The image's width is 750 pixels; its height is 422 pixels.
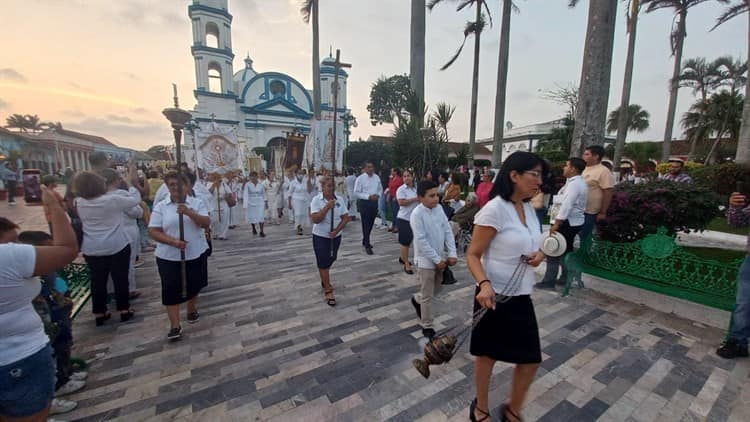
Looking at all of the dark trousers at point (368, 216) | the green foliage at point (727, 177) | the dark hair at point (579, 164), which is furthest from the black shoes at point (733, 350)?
the green foliage at point (727, 177)

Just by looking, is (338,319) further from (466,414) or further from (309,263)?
(309,263)

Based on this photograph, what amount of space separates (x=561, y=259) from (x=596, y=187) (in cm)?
108

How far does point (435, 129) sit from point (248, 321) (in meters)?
7.78

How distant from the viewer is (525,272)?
192 cm

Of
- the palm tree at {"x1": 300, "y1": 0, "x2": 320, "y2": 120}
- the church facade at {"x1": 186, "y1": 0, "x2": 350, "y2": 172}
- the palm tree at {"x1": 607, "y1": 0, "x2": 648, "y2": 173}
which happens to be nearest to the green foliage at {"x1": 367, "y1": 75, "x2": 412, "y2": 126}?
the church facade at {"x1": 186, "y1": 0, "x2": 350, "y2": 172}

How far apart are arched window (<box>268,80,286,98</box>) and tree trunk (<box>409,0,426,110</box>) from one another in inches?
1224

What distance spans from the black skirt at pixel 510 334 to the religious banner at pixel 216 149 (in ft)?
22.0

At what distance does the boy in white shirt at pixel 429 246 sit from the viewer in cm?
307

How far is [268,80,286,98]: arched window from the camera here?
40.0 m

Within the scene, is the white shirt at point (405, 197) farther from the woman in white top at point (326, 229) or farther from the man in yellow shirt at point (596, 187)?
the man in yellow shirt at point (596, 187)

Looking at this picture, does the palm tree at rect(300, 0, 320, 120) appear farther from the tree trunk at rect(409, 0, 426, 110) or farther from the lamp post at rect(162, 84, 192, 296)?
the lamp post at rect(162, 84, 192, 296)

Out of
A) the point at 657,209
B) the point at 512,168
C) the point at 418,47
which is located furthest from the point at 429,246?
the point at 418,47

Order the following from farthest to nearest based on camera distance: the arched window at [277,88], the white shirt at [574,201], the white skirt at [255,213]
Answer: the arched window at [277,88] < the white skirt at [255,213] < the white shirt at [574,201]

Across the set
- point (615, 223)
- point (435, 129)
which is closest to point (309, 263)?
point (615, 223)
